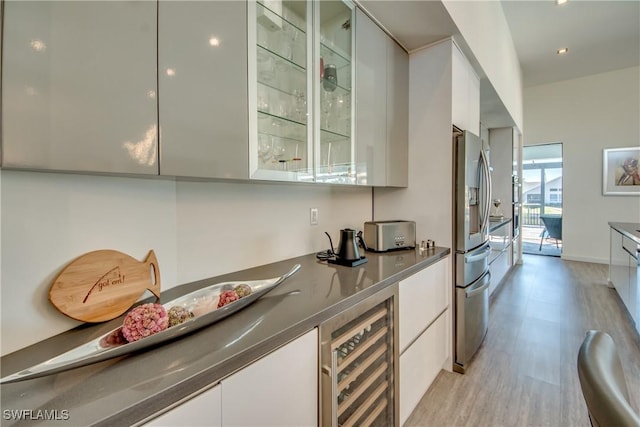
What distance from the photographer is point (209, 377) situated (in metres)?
0.62

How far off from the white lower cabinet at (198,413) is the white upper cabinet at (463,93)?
207cm

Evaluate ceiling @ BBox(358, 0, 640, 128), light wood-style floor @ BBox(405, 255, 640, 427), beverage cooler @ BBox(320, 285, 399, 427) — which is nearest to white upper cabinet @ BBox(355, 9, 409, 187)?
ceiling @ BBox(358, 0, 640, 128)

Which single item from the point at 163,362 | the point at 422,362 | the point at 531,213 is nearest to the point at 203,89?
the point at 163,362

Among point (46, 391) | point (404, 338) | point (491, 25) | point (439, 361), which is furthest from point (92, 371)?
point (491, 25)

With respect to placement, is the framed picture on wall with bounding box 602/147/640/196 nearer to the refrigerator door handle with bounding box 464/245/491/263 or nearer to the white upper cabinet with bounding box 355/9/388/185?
the refrigerator door handle with bounding box 464/245/491/263

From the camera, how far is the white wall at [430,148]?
1.93 metres

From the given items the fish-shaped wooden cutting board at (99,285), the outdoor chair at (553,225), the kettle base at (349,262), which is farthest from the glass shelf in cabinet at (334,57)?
the outdoor chair at (553,225)

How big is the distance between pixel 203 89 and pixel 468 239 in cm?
184

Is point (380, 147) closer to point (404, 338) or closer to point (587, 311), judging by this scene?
point (404, 338)

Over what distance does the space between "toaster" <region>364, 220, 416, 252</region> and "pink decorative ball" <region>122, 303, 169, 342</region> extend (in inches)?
53.8

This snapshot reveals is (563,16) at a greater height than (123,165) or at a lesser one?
greater

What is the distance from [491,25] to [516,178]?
114 inches

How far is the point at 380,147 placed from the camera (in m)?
1.85

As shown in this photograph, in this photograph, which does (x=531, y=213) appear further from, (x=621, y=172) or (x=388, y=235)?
(x=388, y=235)
